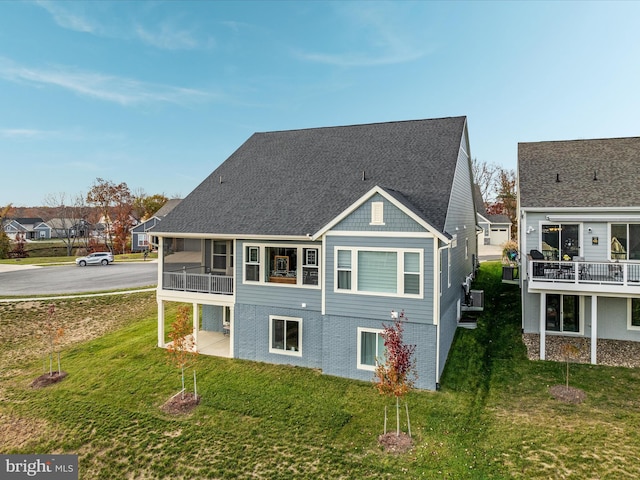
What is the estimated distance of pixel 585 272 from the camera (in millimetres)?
12695

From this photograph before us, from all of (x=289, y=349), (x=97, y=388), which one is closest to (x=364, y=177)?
(x=289, y=349)

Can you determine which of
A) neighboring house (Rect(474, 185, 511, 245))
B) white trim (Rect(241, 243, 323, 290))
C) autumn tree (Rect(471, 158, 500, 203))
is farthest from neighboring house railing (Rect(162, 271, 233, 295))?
autumn tree (Rect(471, 158, 500, 203))

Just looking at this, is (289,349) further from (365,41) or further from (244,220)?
(365,41)

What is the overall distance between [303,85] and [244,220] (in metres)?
27.8

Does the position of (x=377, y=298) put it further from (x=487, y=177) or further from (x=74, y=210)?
(x=74, y=210)

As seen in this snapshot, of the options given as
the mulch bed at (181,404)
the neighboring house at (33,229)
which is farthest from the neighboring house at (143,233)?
the neighboring house at (33,229)

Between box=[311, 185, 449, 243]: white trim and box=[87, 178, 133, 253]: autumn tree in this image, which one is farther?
box=[87, 178, 133, 253]: autumn tree

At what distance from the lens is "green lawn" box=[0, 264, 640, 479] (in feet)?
26.5

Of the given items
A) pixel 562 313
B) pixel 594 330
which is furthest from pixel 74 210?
pixel 594 330

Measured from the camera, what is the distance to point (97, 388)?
13.0 meters

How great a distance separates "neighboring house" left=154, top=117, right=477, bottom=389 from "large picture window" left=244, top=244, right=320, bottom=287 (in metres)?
0.05

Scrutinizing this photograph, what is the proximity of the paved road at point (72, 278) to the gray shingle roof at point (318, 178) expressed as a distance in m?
15.2

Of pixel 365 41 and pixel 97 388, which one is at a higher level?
pixel 365 41

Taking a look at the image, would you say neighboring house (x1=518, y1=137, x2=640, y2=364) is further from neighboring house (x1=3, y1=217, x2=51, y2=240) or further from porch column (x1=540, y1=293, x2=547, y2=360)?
neighboring house (x1=3, y1=217, x2=51, y2=240)
